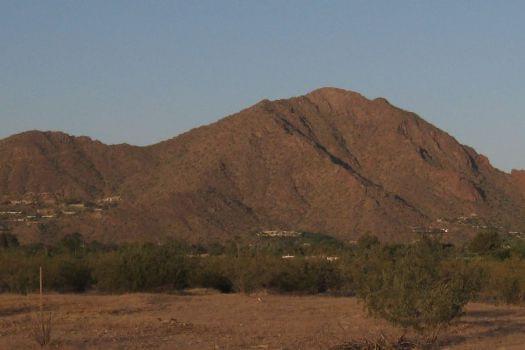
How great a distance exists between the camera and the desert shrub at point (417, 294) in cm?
2276

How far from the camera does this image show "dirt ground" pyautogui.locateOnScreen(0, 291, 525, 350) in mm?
23062

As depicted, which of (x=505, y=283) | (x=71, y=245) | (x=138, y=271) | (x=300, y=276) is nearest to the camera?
(x=505, y=283)

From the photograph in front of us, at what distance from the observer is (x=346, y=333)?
25.9m

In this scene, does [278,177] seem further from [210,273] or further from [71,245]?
[210,273]

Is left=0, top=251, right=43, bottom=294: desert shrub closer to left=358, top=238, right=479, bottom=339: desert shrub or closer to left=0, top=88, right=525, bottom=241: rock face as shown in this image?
left=358, top=238, right=479, bottom=339: desert shrub

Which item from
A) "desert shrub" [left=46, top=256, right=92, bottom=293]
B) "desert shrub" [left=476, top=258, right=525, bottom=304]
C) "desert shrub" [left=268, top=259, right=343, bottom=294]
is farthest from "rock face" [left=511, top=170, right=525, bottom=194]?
"desert shrub" [left=46, top=256, right=92, bottom=293]

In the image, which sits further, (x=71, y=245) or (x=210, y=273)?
(x=71, y=245)

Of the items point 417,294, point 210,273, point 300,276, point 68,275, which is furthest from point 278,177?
point 417,294

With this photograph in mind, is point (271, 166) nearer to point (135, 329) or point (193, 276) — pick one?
point (193, 276)

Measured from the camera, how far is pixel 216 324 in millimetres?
28281

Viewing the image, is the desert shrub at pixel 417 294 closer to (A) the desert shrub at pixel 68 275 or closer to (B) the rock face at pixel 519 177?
(A) the desert shrub at pixel 68 275

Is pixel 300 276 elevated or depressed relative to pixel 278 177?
depressed

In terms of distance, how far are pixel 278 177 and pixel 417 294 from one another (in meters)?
80.4

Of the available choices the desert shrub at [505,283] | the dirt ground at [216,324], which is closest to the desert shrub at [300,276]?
the dirt ground at [216,324]
